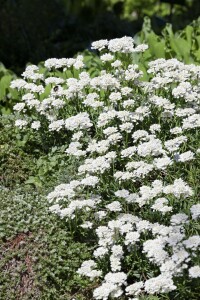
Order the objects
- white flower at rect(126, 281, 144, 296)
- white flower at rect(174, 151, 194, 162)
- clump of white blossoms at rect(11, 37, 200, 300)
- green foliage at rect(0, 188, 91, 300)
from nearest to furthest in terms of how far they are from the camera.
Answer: white flower at rect(126, 281, 144, 296), clump of white blossoms at rect(11, 37, 200, 300), green foliage at rect(0, 188, 91, 300), white flower at rect(174, 151, 194, 162)

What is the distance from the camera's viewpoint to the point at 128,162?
465 cm

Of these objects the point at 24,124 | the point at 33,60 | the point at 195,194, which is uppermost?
the point at 33,60

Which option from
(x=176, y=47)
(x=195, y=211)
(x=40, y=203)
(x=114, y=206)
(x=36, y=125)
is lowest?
(x=195, y=211)

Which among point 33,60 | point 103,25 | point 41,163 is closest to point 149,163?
point 41,163

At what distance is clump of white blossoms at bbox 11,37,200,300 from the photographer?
3.96 metres

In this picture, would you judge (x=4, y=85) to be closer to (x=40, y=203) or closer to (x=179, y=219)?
(x=40, y=203)

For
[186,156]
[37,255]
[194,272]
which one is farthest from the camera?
[186,156]

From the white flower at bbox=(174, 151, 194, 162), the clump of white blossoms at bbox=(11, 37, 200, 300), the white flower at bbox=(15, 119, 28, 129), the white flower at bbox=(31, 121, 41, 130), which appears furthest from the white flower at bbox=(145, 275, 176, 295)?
the white flower at bbox=(15, 119, 28, 129)

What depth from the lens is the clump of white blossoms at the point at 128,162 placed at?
396 cm

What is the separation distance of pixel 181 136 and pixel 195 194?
0.44 meters

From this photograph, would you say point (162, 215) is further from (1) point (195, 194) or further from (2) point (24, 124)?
(2) point (24, 124)

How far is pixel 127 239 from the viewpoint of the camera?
403cm

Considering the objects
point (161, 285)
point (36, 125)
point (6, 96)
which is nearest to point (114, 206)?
point (161, 285)

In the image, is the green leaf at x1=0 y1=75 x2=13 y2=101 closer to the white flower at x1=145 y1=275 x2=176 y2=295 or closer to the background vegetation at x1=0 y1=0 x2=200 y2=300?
the background vegetation at x1=0 y1=0 x2=200 y2=300
